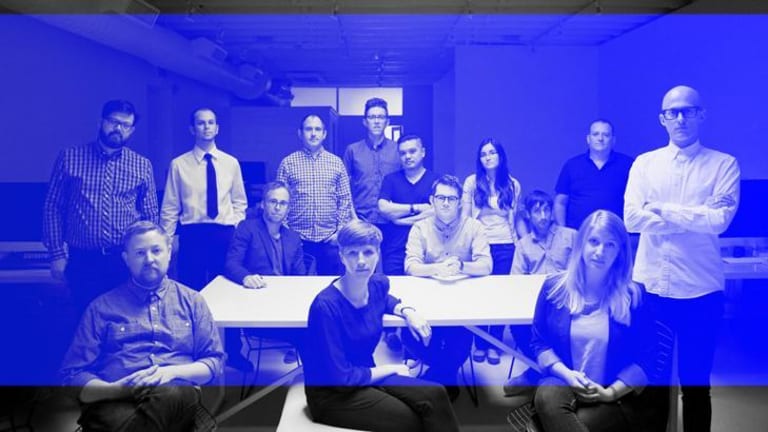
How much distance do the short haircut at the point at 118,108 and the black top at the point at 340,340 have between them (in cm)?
102

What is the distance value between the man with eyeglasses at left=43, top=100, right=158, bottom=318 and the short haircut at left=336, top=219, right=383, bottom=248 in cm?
74

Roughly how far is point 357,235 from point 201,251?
2.03 feet

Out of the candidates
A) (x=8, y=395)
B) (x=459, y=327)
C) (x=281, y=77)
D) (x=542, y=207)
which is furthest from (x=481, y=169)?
(x=8, y=395)

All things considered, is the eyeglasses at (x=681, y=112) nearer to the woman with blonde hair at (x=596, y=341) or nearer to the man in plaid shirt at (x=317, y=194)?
the woman with blonde hair at (x=596, y=341)

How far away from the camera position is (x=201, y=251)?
110 inches

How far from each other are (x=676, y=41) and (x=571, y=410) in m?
1.55

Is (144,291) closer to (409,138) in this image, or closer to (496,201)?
(409,138)

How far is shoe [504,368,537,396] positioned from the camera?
2912mm

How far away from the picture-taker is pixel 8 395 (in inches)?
118

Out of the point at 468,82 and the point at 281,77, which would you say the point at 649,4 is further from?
the point at 281,77

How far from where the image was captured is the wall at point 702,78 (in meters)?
2.78

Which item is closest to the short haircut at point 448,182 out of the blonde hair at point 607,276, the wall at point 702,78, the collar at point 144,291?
the blonde hair at point 607,276

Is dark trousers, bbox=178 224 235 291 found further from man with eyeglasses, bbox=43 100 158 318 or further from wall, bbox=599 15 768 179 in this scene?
wall, bbox=599 15 768 179

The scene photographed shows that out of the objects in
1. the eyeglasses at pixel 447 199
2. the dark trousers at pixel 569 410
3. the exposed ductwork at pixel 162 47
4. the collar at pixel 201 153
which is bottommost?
the dark trousers at pixel 569 410
